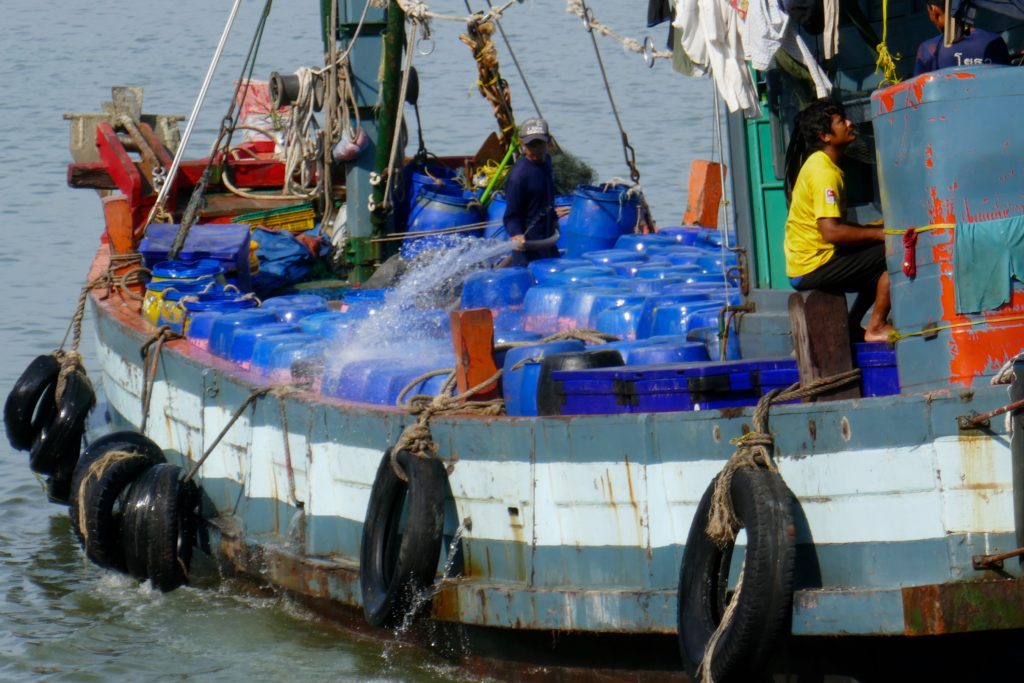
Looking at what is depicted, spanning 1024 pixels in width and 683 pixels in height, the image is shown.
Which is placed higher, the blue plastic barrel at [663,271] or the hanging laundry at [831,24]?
the hanging laundry at [831,24]

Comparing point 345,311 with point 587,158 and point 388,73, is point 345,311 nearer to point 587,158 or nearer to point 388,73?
point 388,73

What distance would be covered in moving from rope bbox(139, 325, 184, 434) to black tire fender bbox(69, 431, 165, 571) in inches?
25.9

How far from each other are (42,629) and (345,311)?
8.41 feet

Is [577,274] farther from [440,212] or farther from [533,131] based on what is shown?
[440,212]

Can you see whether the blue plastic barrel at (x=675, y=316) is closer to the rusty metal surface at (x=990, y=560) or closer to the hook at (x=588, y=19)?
the rusty metal surface at (x=990, y=560)

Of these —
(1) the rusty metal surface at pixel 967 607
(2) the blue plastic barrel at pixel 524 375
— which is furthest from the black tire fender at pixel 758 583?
(2) the blue plastic barrel at pixel 524 375


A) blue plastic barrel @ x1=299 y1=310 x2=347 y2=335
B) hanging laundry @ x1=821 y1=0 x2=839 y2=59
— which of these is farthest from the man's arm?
blue plastic barrel @ x1=299 y1=310 x2=347 y2=335

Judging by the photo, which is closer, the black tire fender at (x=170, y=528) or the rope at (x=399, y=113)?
the black tire fender at (x=170, y=528)

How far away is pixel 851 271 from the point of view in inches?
264

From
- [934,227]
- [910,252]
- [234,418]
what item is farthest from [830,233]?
[234,418]

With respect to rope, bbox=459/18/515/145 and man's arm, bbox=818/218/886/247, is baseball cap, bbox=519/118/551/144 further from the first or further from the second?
man's arm, bbox=818/218/886/247

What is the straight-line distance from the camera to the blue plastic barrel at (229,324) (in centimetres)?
Answer: 977

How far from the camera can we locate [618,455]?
668cm

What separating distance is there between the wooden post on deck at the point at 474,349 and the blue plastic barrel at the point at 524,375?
9 centimetres
